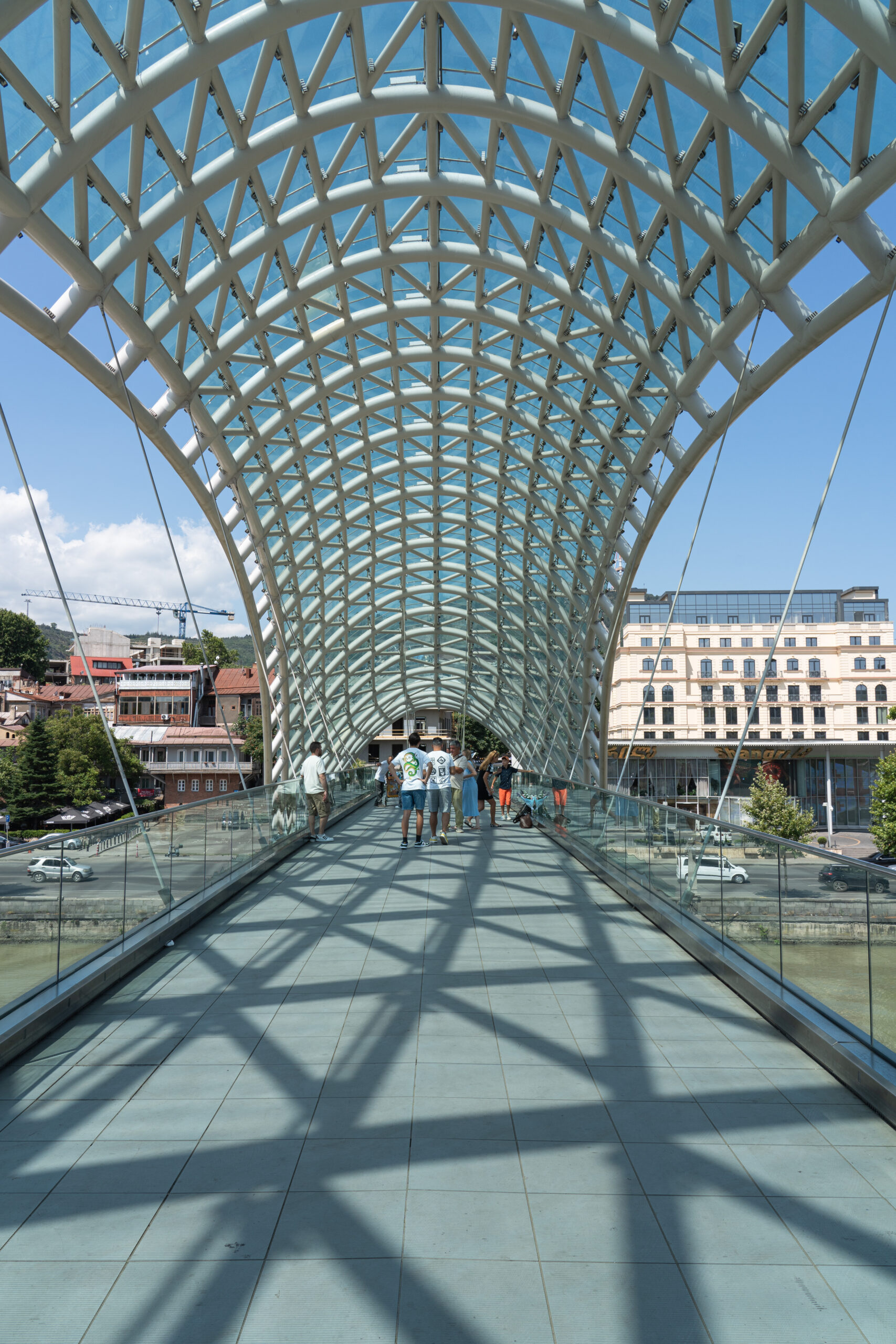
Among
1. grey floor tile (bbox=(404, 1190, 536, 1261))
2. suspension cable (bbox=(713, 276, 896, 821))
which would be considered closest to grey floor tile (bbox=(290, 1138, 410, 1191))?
grey floor tile (bbox=(404, 1190, 536, 1261))

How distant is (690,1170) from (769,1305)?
1.18 m

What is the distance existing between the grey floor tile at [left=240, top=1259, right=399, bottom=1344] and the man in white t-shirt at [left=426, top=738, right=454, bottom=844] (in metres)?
14.5

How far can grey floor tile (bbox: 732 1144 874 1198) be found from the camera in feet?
16.1

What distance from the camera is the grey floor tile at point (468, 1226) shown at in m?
4.36

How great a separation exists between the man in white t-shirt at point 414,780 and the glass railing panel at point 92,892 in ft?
28.9

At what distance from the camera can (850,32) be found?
35.7ft

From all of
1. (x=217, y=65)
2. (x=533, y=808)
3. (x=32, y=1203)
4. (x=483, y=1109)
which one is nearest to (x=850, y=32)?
(x=217, y=65)

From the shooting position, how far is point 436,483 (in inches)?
1619

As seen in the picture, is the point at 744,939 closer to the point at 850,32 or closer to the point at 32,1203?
the point at 32,1203

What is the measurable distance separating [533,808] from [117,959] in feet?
60.6

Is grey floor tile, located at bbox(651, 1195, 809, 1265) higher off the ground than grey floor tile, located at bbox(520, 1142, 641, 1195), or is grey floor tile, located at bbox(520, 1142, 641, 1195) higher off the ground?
grey floor tile, located at bbox(520, 1142, 641, 1195)

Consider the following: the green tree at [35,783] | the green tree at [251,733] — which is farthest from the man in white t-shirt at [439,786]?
the green tree at [251,733]

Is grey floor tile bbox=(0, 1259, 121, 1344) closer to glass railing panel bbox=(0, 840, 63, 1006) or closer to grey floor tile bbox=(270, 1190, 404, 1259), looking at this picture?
grey floor tile bbox=(270, 1190, 404, 1259)

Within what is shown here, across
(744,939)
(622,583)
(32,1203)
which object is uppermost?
(622,583)
